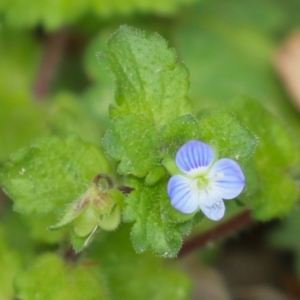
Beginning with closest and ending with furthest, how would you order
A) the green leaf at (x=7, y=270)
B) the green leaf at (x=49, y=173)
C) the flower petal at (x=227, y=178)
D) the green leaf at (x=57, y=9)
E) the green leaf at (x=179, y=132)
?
the flower petal at (x=227, y=178) < the green leaf at (x=179, y=132) < the green leaf at (x=49, y=173) < the green leaf at (x=7, y=270) < the green leaf at (x=57, y=9)

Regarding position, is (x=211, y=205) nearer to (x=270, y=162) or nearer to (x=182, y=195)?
(x=182, y=195)

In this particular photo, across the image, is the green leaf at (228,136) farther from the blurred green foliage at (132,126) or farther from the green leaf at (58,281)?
the green leaf at (58,281)

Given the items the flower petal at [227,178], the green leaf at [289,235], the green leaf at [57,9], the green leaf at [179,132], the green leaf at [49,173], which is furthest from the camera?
the green leaf at [289,235]

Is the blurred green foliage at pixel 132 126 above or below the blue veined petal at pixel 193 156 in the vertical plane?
below

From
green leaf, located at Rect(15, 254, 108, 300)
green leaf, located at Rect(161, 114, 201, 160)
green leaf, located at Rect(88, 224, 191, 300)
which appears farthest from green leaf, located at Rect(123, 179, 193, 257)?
green leaf, located at Rect(88, 224, 191, 300)

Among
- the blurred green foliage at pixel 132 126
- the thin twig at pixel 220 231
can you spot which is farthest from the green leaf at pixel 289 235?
the thin twig at pixel 220 231

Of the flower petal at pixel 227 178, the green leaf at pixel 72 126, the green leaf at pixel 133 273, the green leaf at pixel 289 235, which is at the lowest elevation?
the green leaf at pixel 289 235

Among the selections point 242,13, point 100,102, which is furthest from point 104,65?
point 242,13
